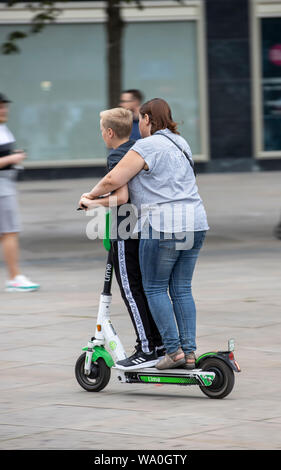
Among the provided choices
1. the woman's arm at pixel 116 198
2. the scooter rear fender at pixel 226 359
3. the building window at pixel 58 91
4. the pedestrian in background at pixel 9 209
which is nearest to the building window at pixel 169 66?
the building window at pixel 58 91

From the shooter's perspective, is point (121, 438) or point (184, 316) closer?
point (121, 438)

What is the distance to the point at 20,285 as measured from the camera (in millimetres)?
9836

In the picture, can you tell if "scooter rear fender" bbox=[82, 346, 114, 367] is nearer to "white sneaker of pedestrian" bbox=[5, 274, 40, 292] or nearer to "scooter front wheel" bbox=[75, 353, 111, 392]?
"scooter front wheel" bbox=[75, 353, 111, 392]

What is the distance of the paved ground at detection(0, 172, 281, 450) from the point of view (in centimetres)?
496

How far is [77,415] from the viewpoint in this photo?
17.8ft

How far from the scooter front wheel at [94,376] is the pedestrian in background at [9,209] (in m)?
3.83

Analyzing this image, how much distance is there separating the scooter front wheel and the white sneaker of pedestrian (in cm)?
381

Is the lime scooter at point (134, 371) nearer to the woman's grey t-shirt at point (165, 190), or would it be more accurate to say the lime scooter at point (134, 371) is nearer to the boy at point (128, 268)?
the boy at point (128, 268)

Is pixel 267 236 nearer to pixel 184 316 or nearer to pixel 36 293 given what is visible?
pixel 36 293

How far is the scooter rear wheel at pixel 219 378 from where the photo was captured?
5.66 metres

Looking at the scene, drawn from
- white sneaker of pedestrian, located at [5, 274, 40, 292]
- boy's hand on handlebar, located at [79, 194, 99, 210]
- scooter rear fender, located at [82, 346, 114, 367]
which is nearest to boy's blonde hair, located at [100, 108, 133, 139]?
boy's hand on handlebar, located at [79, 194, 99, 210]

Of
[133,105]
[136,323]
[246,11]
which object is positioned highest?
[246,11]

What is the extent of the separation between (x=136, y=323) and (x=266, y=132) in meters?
18.7
